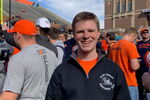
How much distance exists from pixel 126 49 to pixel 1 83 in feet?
7.71

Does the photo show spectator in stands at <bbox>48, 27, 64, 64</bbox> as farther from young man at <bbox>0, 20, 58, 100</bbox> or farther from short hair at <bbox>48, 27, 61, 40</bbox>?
young man at <bbox>0, 20, 58, 100</bbox>

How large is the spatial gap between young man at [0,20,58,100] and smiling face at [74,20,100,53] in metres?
0.65

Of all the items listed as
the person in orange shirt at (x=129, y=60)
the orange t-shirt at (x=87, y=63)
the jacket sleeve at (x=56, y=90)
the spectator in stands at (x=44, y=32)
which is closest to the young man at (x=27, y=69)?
the jacket sleeve at (x=56, y=90)

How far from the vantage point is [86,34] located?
2.09 m

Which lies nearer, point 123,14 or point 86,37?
point 86,37

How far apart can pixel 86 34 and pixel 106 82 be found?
1.41 ft

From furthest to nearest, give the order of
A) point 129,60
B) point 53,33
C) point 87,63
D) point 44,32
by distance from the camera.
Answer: point 129,60 → point 53,33 → point 44,32 → point 87,63

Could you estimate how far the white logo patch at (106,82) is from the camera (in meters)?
2.02

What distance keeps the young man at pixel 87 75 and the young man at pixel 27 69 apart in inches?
17.0

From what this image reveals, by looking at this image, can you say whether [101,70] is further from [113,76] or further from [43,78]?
[43,78]

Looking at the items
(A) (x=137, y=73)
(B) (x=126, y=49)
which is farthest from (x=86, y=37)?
(A) (x=137, y=73)

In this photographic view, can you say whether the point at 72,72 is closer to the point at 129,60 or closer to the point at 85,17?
the point at 85,17

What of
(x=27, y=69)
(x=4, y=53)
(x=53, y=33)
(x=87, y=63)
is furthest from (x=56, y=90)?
(x=53, y=33)

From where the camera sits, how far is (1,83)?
316cm
